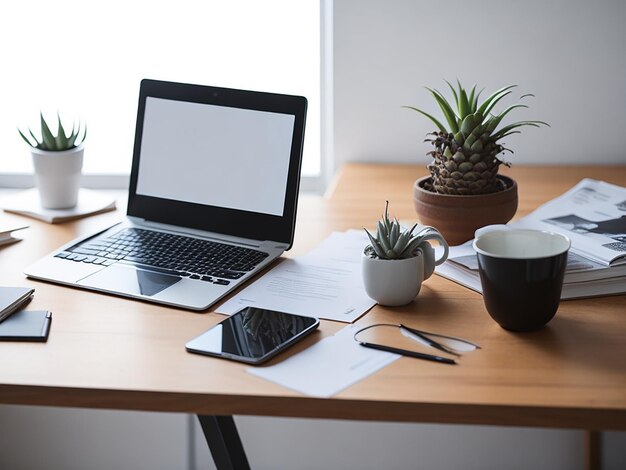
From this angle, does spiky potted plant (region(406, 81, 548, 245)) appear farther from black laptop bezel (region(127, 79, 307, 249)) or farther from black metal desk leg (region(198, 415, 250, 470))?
black metal desk leg (region(198, 415, 250, 470))

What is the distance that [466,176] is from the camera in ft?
4.06

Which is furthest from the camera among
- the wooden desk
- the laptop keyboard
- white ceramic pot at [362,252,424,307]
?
the laptop keyboard

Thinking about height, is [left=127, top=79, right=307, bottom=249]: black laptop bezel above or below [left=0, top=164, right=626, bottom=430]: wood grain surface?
above

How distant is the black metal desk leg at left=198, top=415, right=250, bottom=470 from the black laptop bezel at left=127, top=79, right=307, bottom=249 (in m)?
0.27

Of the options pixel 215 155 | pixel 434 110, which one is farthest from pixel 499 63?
pixel 215 155

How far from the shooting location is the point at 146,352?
957mm

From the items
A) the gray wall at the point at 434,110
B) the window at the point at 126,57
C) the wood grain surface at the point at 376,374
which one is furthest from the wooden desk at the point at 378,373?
the window at the point at 126,57

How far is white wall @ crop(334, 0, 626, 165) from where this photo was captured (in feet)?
5.61

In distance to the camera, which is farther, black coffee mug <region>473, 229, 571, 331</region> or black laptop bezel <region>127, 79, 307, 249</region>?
black laptop bezel <region>127, 79, 307, 249</region>

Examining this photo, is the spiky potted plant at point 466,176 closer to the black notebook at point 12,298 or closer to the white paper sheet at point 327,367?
the white paper sheet at point 327,367

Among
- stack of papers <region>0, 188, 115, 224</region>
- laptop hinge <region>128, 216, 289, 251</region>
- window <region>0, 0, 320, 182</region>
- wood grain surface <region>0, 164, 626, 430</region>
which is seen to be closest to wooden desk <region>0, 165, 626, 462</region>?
wood grain surface <region>0, 164, 626, 430</region>

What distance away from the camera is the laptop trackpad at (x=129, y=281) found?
1.13 m

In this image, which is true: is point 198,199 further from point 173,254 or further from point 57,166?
point 57,166

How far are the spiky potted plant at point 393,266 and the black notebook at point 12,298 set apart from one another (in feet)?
1.43
